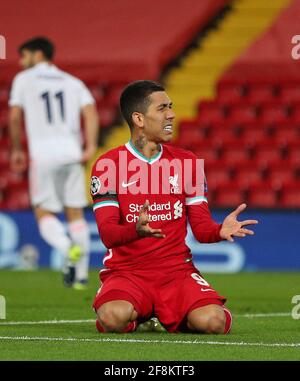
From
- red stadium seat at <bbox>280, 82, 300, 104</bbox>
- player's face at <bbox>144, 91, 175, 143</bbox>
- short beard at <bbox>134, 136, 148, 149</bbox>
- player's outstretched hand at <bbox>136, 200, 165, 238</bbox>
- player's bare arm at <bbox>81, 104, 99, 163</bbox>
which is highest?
red stadium seat at <bbox>280, 82, 300, 104</bbox>

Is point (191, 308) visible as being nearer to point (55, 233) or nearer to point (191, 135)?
point (55, 233)

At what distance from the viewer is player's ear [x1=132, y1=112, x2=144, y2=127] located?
754 centimetres

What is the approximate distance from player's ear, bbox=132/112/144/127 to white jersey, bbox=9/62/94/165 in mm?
4855

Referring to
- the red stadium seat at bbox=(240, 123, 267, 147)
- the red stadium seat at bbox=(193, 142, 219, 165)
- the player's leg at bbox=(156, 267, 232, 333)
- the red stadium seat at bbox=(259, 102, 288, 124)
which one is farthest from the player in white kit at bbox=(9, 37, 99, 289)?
the red stadium seat at bbox=(259, 102, 288, 124)

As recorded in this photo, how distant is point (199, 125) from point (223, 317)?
11.8 m

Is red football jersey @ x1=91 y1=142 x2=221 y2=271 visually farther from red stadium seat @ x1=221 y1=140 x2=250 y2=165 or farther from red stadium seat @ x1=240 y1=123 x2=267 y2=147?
red stadium seat @ x1=240 y1=123 x2=267 y2=147

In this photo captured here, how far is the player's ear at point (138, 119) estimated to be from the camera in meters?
7.54

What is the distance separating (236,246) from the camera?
15453 millimetres

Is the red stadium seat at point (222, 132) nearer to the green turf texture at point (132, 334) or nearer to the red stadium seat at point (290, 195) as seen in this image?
the red stadium seat at point (290, 195)

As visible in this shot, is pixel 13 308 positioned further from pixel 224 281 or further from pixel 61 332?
pixel 224 281

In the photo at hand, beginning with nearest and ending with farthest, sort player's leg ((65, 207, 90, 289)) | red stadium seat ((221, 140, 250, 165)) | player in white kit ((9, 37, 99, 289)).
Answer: player's leg ((65, 207, 90, 289))
player in white kit ((9, 37, 99, 289))
red stadium seat ((221, 140, 250, 165))

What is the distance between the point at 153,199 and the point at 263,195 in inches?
390
